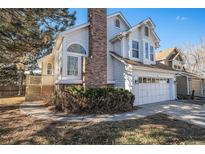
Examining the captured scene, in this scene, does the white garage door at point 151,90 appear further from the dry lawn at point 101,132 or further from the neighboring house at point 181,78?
the dry lawn at point 101,132

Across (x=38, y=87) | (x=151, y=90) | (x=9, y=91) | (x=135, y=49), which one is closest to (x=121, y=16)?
(x=135, y=49)

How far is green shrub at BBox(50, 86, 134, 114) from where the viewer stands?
10125mm

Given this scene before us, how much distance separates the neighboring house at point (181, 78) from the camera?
2208cm

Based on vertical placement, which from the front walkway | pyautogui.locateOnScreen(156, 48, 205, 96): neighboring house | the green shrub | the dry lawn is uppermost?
pyautogui.locateOnScreen(156, 48, 205, 96): neighboring house

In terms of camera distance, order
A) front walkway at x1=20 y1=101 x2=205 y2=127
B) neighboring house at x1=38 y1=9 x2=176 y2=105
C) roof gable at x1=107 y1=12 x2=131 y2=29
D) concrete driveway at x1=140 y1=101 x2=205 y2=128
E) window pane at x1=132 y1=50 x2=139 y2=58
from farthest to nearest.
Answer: window pane at x1=132 y1=50 x2=139 y2=58 < roof gable at x1=107 y1=12 x2=131 y2=29 < neighboring house at x1=38 y1=9 x2=176 y2=105 < concrete driveway at x1=140 y1=101 x2=205 y2=128 < front walkway at x1=20 y1=101 x2=205 y2=127

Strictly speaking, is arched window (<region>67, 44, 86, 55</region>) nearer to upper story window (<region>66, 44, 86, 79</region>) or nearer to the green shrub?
upper story window (<region>66, 44, 86, 79</region>)

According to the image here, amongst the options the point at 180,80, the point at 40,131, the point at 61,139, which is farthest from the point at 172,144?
the point at 180,80

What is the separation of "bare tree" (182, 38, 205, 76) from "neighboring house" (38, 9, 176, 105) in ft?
77.6

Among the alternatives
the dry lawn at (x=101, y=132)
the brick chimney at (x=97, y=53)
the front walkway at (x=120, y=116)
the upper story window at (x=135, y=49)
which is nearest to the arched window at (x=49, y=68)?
the brick chimney at (x=97, y=53)

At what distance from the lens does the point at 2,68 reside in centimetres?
2522

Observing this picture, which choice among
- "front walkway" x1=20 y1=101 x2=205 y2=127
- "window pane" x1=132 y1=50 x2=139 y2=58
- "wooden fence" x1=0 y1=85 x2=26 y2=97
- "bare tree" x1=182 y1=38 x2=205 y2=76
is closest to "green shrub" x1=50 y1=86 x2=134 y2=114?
"front walkway" x1=20 y1=101 x2=205 y2=127

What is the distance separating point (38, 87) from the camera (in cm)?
1730
